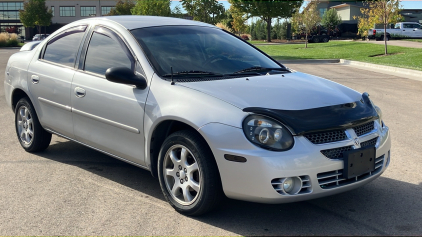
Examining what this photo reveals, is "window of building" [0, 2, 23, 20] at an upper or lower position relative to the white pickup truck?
upper

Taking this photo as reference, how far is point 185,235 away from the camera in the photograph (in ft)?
11.6

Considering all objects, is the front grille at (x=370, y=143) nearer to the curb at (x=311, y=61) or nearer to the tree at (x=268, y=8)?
the curb at (x=311, y=61)

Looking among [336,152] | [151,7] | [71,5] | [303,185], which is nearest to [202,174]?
[303,185]

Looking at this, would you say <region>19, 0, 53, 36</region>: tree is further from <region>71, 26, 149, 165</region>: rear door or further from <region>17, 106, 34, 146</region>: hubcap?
Result: <region>71, 26, 149, 165</region>: rear door

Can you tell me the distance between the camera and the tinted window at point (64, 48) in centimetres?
515

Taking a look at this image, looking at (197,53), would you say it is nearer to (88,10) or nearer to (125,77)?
(125,77)

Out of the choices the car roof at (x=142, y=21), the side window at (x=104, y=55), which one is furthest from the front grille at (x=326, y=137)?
the car roof at (x=142, y=21)

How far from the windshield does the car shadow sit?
120 centimetres

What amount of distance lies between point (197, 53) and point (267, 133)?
147cm

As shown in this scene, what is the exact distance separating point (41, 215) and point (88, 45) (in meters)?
1.87

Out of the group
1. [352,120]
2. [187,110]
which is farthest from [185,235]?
[352,120]

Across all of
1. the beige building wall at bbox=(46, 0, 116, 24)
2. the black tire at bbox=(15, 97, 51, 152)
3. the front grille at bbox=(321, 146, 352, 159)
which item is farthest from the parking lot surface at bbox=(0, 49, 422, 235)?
the beige building wall at bbox=(46, 0, 116, 24)

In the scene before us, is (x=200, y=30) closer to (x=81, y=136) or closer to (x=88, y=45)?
(x=88, y=45)

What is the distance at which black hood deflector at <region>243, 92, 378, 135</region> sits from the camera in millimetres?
3453
